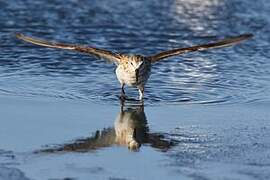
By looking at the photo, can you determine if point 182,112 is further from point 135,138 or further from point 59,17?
point 59,17

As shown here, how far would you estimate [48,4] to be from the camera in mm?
17344

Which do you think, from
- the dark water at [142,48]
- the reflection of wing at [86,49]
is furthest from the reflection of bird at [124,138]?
the reflection of wing at [86,49]

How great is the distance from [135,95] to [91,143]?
8.28 ft

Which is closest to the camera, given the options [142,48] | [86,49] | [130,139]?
[130,139]

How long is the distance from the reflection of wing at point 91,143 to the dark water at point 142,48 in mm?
1498

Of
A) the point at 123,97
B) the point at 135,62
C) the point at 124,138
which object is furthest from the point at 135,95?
the point at 124,138

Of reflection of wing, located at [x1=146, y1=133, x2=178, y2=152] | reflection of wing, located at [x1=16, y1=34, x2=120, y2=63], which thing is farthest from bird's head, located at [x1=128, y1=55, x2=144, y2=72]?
reflection of wing, located at [x1=146, y1=133, x2=178, y2=152]

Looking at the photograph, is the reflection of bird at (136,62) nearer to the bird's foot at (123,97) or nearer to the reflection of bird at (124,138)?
the bird's foot at (123,97)

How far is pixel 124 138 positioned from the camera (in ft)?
32.1

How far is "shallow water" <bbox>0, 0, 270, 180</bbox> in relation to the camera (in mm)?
8781

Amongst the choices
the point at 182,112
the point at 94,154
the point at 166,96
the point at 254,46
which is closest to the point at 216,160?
the point at 94,154

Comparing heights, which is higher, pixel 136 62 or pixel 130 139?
pixel 136 62

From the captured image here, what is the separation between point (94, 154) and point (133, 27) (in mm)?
6857

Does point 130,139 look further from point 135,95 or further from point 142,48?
point 142,48
